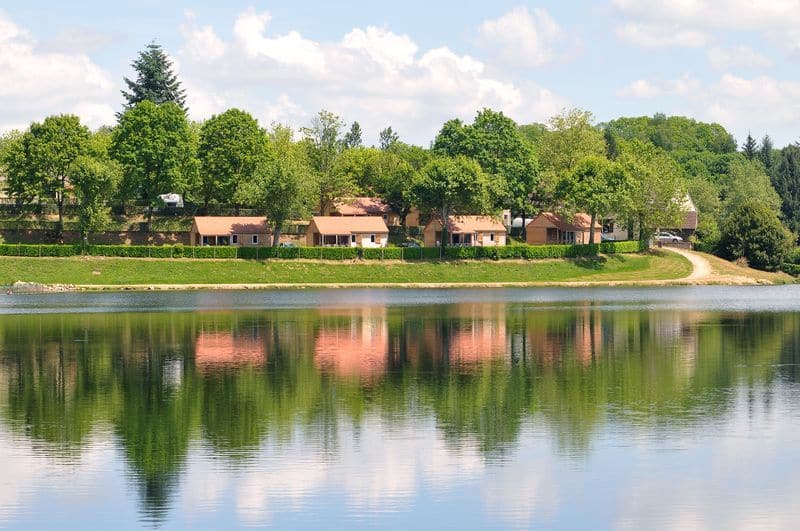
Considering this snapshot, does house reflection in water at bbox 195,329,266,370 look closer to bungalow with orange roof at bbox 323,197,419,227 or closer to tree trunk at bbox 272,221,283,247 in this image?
tree trunk at bbox 272,221,283,247

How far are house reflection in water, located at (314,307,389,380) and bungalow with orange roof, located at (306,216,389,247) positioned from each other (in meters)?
53.9

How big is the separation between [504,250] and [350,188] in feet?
100

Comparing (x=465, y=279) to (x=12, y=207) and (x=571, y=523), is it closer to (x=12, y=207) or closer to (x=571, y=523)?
(x=12, y=207)

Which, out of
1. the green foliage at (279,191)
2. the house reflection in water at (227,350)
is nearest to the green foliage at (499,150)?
the green foliage at (279,191)

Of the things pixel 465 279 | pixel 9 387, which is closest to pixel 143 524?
pixel 9 387

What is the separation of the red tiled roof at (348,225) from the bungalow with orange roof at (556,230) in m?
20.1

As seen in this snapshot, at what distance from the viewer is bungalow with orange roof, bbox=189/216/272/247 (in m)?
137

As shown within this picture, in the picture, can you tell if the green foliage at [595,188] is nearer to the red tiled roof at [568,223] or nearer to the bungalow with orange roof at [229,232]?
the red tiled roof at [568,223]

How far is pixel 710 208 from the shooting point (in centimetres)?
16725

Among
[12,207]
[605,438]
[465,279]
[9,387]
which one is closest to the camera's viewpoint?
[605,438]

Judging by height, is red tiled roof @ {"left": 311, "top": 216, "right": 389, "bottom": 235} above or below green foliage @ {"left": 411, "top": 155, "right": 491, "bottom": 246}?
below

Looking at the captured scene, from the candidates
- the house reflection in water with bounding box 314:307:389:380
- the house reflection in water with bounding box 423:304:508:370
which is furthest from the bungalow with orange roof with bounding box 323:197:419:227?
the house reflection in water with bounding box 314:307:389:380

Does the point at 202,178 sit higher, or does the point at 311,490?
the point at 202,178

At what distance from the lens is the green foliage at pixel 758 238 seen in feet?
442
